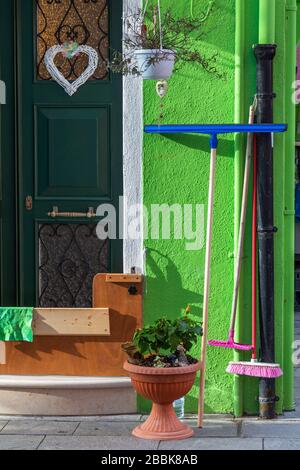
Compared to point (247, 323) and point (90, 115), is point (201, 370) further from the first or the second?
point (90, 115)

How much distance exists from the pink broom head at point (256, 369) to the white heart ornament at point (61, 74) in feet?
7.60

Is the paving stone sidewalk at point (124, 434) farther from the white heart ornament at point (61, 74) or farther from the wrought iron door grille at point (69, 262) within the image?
the white heart ornament at point (61, 74)

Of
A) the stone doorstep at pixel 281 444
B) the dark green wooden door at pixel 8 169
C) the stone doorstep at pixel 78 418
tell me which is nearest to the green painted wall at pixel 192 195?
the stone doorstep at pixel 78 418

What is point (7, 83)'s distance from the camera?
7.62 metres

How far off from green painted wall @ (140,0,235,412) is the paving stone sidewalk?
36 cm

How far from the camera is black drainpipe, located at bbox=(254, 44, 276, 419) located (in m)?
7.15

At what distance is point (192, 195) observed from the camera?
7.38 m

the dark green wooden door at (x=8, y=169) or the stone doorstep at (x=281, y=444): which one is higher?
the dark green wooden door at (x=8, y=169)

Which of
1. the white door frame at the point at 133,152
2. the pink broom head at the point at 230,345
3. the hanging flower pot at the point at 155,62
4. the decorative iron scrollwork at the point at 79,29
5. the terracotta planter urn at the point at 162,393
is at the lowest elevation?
the terracotta planter urn at the point at 162,393

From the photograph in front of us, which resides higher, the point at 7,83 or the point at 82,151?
the point at 7,83

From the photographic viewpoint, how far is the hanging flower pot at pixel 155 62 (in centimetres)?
678
